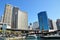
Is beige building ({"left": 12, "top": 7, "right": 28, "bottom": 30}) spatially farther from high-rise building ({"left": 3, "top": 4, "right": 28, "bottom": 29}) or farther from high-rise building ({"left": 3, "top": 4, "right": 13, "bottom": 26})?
high-rise building ({"left": 3, "top": 4, "right": 13, "bottom": 26})

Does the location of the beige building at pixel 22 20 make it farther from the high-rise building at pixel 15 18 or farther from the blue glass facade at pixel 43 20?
the blue glass facade at pixel 43 20

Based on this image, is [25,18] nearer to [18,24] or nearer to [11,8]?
[18,24]

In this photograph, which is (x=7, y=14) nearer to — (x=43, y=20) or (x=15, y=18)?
(x=15, y=18)

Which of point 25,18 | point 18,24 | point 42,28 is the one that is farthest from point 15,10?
point 42,28

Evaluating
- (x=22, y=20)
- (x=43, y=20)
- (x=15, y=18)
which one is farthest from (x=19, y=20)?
(x=43, y=20)

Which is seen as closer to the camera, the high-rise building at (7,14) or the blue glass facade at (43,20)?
the blue glass facade at (43,20)

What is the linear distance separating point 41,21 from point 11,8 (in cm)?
7861

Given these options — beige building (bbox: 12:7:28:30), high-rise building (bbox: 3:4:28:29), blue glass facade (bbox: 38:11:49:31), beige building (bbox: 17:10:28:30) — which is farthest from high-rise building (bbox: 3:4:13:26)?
blue glass facade (bbox: 38:11:49:31)

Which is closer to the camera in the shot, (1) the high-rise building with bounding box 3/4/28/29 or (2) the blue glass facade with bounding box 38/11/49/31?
(2) the blue glass facade with bounding box 38/11/49/31

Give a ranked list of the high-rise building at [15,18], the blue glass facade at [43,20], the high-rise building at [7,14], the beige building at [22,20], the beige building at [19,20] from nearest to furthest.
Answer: the blue glass facade at [43,20] < the beige building at [19,20] < the high-rise building at [15,18] < the beige building at [22,20] < the high-rise building at [7,14]

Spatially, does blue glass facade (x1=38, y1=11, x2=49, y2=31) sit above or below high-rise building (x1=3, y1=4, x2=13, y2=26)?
below

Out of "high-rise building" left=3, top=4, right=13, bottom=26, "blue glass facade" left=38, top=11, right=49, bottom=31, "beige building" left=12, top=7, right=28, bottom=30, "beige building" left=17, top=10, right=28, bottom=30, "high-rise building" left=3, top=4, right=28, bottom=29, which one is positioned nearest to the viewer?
"blue glass facade" left=38, top=11, right=49, bottom=31

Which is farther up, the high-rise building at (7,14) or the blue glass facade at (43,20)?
the high-rise building at (7,14)

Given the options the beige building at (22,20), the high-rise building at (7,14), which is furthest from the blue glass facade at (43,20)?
the high-rise building at (7,14)
